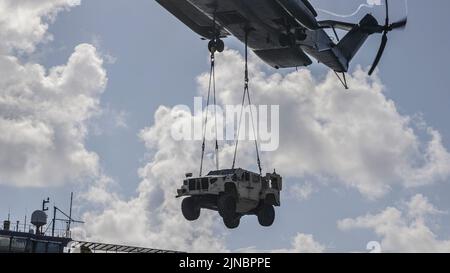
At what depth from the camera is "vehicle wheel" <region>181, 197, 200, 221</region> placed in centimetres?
3497

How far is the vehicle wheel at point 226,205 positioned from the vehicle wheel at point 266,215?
314cm

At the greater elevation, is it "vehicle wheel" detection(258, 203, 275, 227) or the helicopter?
the helicopter

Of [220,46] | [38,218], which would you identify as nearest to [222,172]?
[220,46]

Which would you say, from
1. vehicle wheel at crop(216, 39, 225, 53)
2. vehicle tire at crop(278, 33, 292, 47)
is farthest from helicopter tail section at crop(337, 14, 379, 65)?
vehicle wheel at crop(216, 39, 225, 53)

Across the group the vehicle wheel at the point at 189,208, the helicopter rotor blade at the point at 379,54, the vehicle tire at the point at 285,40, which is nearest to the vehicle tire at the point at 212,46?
the vehicle tire at the point at 285,40

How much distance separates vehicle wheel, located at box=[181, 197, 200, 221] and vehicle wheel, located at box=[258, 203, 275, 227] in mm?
3919

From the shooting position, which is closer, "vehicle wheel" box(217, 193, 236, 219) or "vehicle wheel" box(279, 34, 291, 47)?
"vehicle wheel" box(217, 193, 236, 219)

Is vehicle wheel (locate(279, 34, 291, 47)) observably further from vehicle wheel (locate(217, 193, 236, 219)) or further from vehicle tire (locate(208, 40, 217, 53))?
vehicle wheel (locate(217, 193, 236, 219))

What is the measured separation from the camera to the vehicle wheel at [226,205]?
33.5 meters
